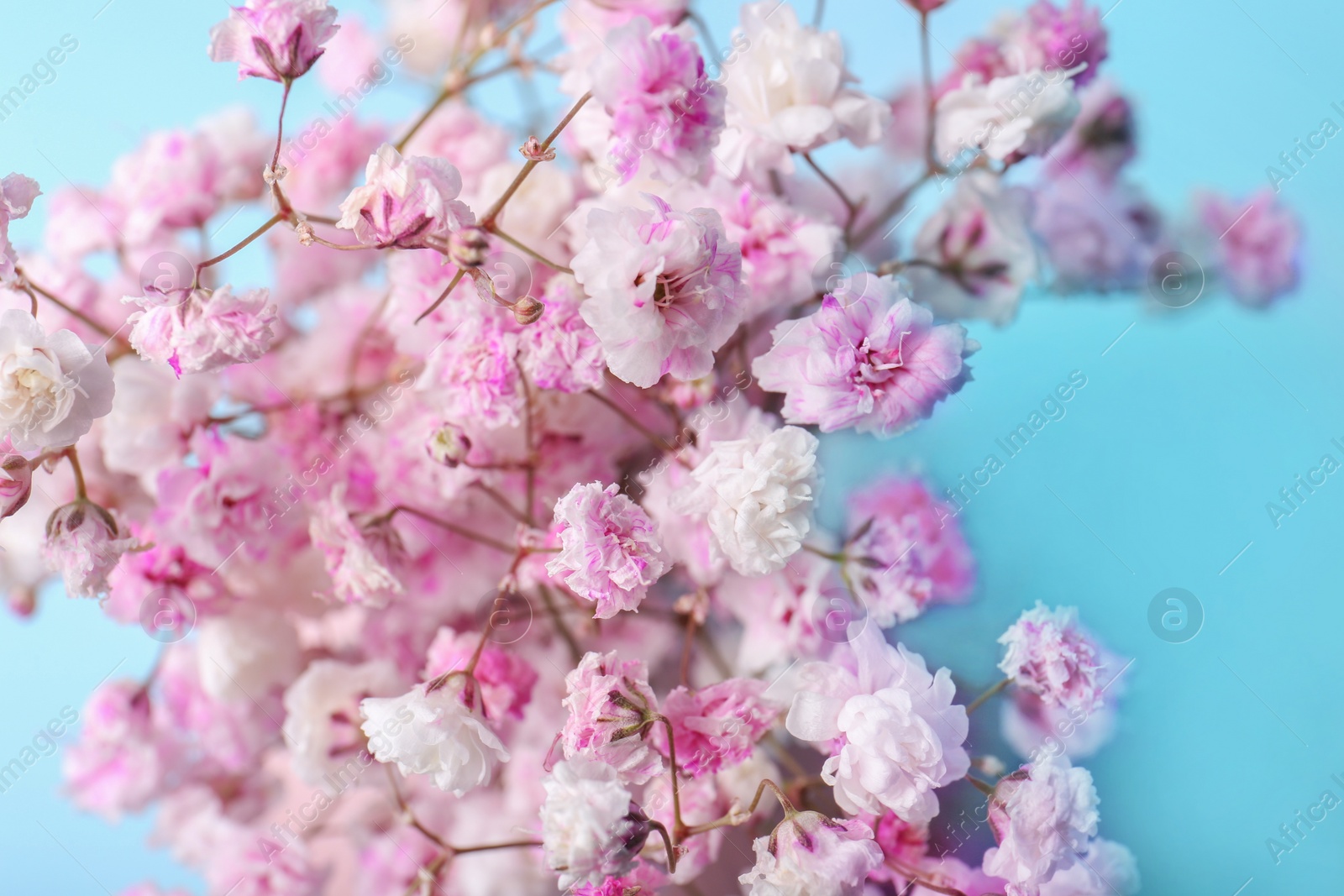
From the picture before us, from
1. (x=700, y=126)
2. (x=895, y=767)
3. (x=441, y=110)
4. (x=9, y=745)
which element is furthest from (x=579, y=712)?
(x=9, y=745)

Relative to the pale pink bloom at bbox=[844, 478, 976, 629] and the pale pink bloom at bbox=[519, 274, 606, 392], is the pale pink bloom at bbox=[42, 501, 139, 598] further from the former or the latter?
the pale pink bloom at bbox=[844, 478, 976, 629]

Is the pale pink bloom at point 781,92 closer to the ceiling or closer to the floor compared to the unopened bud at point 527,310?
closer to the ceiling

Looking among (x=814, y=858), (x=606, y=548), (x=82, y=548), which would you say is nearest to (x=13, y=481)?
(x=82, y=548)

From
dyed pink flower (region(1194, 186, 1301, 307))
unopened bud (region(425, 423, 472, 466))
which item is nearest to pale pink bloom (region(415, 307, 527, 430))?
unopened bud (region(425, 423, 472, 466))

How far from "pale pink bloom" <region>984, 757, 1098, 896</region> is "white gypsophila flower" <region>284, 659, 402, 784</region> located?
1.05 ft

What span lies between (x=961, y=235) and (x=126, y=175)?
1.55 ft

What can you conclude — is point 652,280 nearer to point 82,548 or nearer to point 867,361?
point 867,361

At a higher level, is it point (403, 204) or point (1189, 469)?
point (1189, 469)

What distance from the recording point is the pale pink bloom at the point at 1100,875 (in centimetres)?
39

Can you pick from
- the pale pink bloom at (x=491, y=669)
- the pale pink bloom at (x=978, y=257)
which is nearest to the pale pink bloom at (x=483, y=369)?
the pale pink bloom at (x=491, y=669)

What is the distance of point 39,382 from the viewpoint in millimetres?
366

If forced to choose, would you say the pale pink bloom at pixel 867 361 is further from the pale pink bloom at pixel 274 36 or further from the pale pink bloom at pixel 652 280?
the pale pink bloom at pixel 274 36

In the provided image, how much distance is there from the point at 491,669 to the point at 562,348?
158 millimetres

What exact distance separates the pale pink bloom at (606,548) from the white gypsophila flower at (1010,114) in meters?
0.25
